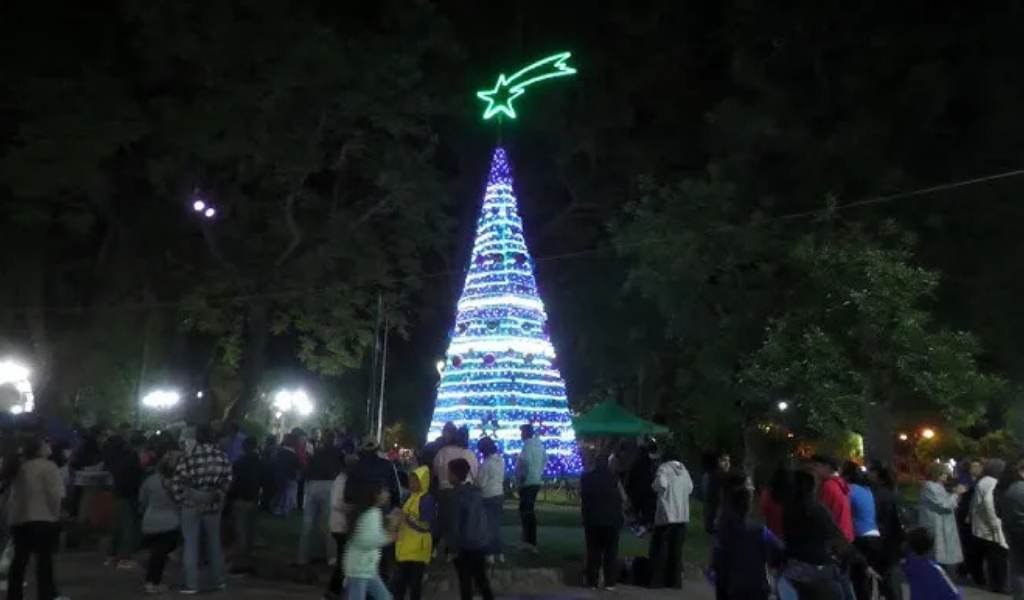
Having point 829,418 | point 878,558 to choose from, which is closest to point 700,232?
point 829,418

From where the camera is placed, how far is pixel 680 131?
28.4m

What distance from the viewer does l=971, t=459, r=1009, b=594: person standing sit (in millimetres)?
11945

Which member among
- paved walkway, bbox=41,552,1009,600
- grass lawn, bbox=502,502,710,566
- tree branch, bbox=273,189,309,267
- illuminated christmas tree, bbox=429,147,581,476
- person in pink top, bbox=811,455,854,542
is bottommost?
paved walkway, bbox=41,552,1009,600

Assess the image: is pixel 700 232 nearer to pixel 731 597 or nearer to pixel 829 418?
pixel 829 418

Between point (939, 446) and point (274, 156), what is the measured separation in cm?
2404

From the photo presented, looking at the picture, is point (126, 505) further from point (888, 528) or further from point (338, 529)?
point (888, 528)

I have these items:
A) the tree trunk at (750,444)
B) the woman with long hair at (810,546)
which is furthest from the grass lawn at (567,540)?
the woman with long hair at (810,546)

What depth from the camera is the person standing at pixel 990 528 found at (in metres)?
11.9

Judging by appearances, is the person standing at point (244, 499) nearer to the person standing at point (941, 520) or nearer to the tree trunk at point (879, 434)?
the person standing at point (941, 520)

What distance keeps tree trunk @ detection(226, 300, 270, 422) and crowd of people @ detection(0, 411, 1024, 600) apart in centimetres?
1164

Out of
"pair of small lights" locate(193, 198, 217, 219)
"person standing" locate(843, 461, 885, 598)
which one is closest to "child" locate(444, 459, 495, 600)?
"person standing" locate(843, 461, 885, 598)

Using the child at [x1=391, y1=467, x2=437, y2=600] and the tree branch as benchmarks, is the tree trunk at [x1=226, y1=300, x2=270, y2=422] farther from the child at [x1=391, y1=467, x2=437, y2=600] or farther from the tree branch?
the child at [x1=391, y1=467, x2=437, y2=600]

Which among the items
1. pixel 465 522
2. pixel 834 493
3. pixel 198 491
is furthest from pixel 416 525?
pixel 834 493

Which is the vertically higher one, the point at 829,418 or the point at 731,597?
the point at 829,418
